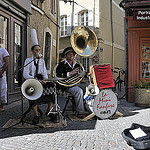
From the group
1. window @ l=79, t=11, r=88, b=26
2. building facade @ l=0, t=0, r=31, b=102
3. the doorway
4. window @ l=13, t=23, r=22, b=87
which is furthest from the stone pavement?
window @ l=79, t=11, r=88, b=26

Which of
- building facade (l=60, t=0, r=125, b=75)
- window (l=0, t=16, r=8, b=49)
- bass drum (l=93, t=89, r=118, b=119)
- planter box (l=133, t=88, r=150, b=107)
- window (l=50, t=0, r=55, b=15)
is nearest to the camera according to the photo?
bass drum (l=93, t=89, r=118, b=119)

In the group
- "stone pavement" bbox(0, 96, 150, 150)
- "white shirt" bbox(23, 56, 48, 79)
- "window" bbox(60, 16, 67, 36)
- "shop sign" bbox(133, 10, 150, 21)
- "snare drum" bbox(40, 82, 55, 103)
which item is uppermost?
"window" bbox(60, 16, 67, 36)

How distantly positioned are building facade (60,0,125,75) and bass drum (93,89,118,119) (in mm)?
14211

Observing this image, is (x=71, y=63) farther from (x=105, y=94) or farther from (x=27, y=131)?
(x=27, y=131)

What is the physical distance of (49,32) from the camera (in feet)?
38.1

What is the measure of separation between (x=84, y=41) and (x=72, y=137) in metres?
2.49

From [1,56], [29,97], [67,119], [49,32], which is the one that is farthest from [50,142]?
[49,32]

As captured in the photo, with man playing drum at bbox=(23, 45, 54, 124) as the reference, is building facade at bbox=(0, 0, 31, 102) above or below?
above

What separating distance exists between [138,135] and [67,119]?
2.17 metres

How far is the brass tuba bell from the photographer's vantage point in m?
5.22

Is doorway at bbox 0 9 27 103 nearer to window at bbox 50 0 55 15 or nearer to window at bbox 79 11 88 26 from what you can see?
window at bbox 50 0 55 15

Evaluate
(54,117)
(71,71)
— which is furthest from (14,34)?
(54,117)

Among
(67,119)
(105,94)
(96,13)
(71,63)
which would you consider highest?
(96,13)

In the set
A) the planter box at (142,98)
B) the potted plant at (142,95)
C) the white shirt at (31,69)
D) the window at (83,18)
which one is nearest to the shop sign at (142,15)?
the potted plant at (142,95)
